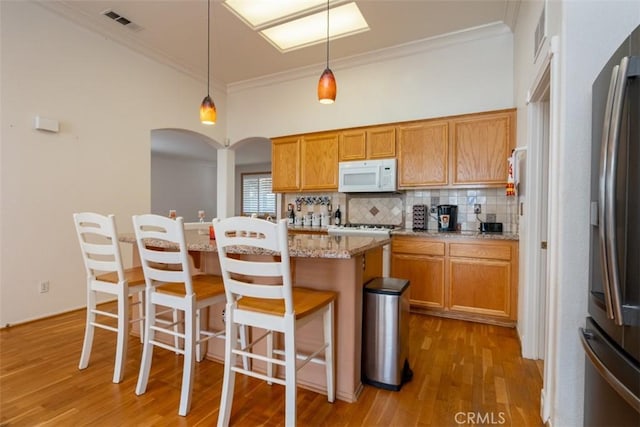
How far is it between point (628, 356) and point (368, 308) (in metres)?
1.21

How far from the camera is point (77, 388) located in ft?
6.42

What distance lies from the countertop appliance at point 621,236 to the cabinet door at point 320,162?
3255mm

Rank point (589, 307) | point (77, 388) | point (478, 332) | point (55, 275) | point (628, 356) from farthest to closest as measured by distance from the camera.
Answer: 1. point (55, 275)
2. point (478, 332)
3. point (77, 388)
4. point (589, 307)
5. point (628, 356)

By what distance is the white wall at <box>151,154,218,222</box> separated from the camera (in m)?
9.66

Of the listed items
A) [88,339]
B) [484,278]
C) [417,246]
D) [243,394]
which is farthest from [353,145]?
[88,339]

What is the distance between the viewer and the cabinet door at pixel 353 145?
161 inches

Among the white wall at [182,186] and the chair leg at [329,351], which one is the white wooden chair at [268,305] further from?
the white wall at [182,186]

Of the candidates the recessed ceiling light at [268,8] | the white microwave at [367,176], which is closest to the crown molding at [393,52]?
the recessed ceiling light at [268,8]

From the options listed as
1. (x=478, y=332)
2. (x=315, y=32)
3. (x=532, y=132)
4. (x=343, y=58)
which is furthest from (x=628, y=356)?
(x=343, y=58)

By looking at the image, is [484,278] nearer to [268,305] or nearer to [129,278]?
[268,305]

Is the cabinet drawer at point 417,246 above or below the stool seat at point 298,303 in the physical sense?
above

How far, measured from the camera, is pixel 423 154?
146 inches

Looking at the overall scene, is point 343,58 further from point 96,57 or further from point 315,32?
point 96,57

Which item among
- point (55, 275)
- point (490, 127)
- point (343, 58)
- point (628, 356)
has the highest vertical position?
point (343, 58)
